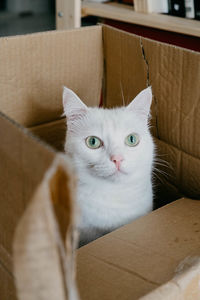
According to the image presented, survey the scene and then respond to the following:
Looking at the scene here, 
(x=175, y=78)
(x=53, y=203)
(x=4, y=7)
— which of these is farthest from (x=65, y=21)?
(x=4, y=7)

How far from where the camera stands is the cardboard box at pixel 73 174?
401mm

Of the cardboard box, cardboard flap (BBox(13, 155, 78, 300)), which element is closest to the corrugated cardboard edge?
→ the cardboard box

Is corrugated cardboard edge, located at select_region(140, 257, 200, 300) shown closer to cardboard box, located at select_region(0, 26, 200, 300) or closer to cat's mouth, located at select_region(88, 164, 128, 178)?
cardboard box, located at select_region(0, 26, 200, 300)

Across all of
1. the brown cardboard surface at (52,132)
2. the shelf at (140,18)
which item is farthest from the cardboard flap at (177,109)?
the shelf at (140,18)

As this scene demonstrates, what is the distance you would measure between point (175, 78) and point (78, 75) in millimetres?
321

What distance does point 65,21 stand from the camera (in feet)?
5.45

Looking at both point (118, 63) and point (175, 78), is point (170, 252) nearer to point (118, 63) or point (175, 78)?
point (175, 78)

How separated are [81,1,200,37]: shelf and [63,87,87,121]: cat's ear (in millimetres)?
599

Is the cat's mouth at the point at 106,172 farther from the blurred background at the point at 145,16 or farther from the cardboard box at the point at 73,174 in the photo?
the blurred background at the point at 145,16

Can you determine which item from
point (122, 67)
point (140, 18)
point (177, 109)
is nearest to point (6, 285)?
point (177, 109)

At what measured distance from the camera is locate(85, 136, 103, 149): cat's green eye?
85 cm

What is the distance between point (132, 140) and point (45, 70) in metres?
0.32

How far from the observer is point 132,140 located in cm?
86

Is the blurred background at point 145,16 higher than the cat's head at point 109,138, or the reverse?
the blurred background at point 145,16
